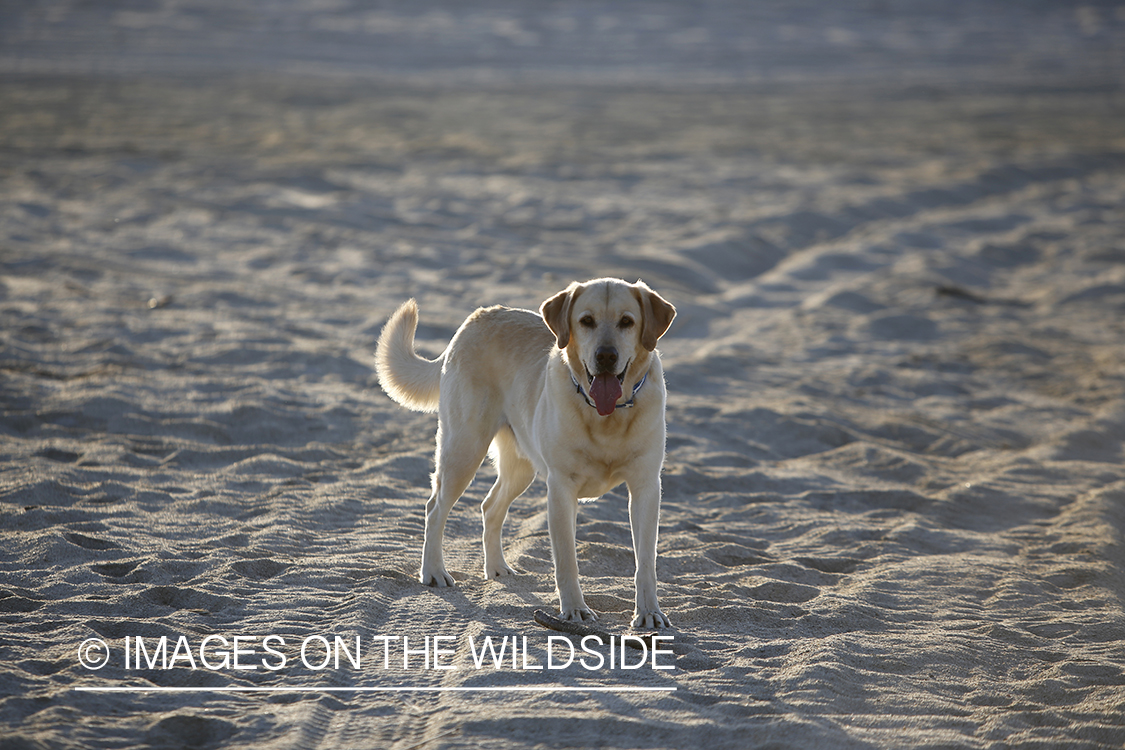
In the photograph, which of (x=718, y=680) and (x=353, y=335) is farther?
(x=353, y=335)

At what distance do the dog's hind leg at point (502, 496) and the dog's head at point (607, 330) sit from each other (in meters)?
0.86

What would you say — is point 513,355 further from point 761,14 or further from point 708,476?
point 761,14

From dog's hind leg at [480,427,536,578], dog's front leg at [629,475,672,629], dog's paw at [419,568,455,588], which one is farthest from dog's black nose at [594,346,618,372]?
dog's paw at [419,568,455,588]

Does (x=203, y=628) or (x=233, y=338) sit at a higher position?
(x=233, y=338)

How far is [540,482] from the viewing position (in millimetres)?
6785

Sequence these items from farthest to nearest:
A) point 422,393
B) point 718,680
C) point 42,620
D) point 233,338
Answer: point 233,338, point 422,393, point 42,620, point 718,680

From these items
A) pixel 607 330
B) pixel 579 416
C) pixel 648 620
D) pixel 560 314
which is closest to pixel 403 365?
pixel 560 314

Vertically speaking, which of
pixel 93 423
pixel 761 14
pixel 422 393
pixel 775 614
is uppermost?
pixel 761 14

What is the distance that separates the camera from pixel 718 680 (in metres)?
3.94

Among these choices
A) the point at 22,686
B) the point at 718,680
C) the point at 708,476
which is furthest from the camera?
the point at 708,476

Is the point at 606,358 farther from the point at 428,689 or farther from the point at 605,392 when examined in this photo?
the point at 428,689

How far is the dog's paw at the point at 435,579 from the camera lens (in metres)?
4.90

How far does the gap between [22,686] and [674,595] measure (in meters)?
2.80

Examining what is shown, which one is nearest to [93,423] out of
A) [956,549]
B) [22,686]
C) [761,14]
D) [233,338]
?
[233,338]
